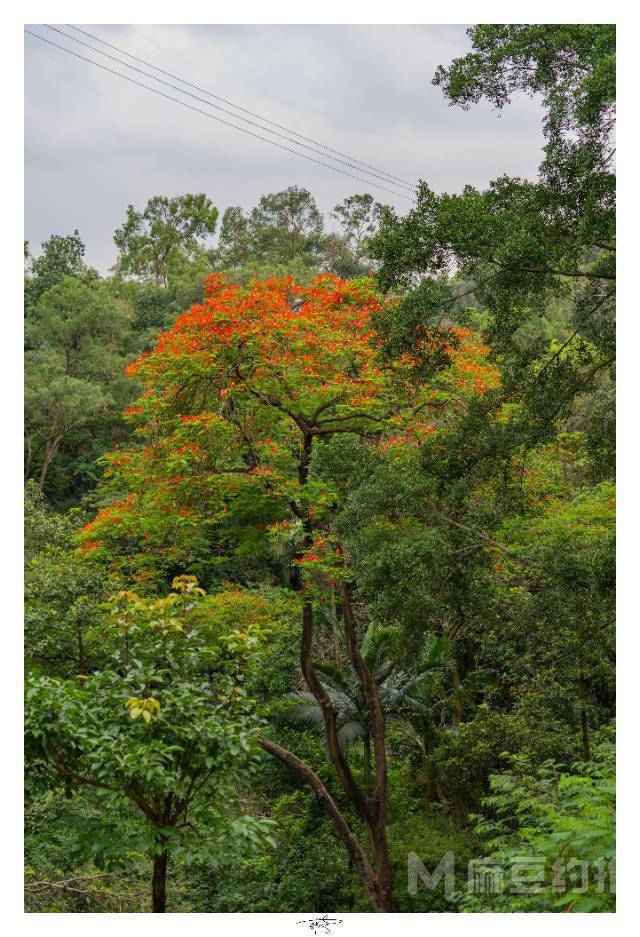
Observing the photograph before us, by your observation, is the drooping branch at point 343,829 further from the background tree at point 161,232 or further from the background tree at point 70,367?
the background tree at point 161,232

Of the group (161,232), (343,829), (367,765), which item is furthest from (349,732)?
(161,232)

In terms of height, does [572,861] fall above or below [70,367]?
below

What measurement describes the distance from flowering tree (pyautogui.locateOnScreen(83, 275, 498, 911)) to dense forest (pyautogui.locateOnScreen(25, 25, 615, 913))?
3 centimetres

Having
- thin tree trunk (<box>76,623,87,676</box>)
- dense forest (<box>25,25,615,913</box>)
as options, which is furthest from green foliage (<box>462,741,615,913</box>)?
thin tree trunk (<box>76,623,87,676</box>)

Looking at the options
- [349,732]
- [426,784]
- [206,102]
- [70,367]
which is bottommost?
[426,784]

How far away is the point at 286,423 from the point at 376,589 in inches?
103

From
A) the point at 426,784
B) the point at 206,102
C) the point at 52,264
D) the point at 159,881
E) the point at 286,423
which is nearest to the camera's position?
the point at 159,881

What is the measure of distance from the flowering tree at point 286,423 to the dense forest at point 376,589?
0.09 feet

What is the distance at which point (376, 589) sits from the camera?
5.64 m

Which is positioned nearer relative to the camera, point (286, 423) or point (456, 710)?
point (286, 423)

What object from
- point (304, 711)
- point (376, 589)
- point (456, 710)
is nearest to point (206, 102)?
point (376, 589)

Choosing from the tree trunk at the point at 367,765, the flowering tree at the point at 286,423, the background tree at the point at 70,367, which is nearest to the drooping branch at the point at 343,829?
the flowering tree at the point at 286,423

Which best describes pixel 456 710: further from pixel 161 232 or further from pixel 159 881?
pixel 161 232

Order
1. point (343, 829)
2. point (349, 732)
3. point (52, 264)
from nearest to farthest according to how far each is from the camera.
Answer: point (343, 829), point (349, 732), point (52, 264)
